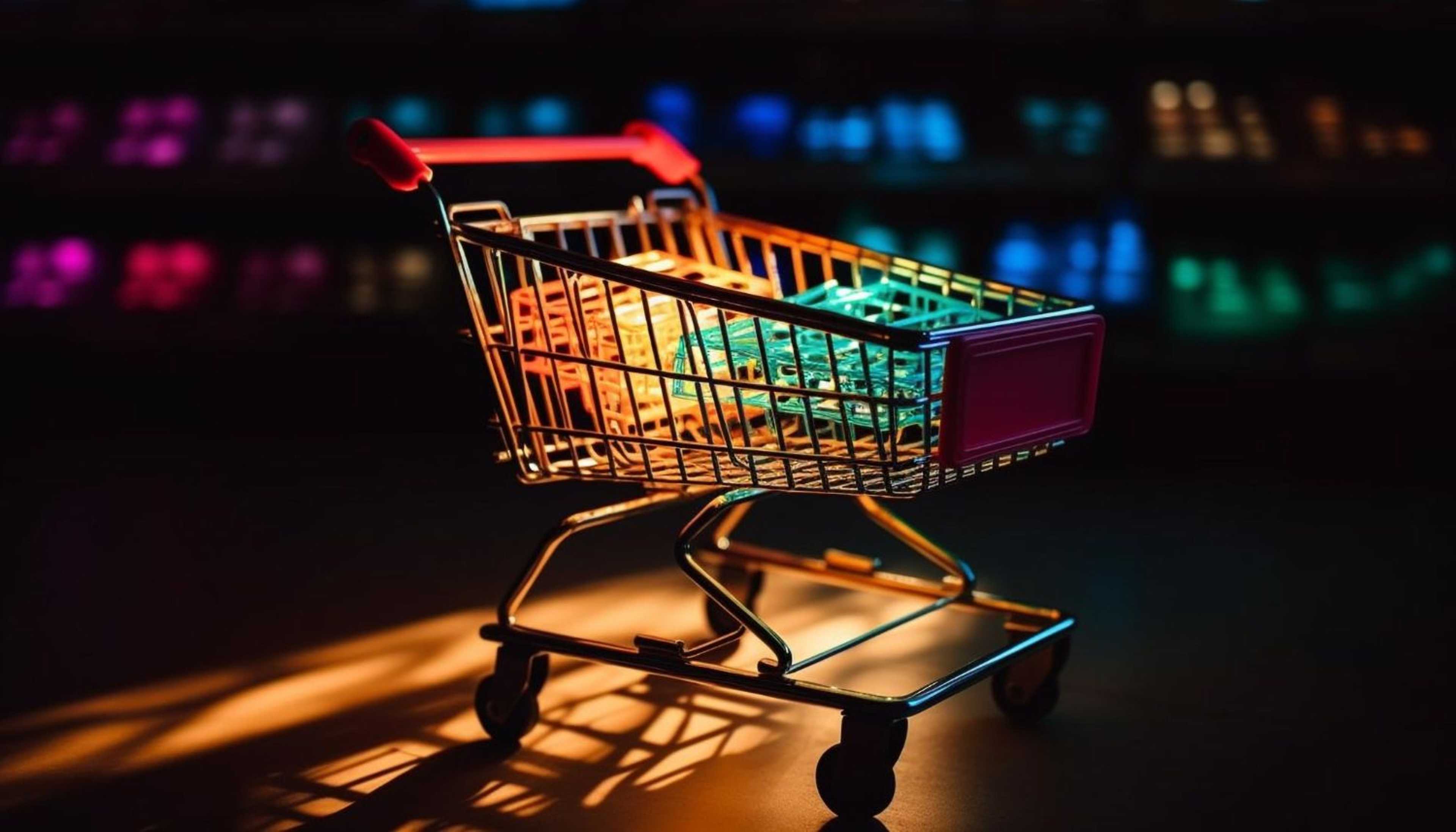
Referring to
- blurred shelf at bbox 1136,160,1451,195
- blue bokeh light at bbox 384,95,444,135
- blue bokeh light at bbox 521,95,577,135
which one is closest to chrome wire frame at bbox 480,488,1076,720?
blurred shelf at bbox 1136,160,1451,195

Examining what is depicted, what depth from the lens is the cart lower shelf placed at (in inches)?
78.7

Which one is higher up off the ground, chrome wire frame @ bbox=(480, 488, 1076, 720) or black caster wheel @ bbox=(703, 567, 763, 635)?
chrome wire frame @ bbox=(480, 488, 1076, 720)


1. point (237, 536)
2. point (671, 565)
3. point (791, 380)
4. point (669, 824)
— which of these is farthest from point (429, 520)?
point (669, 824)

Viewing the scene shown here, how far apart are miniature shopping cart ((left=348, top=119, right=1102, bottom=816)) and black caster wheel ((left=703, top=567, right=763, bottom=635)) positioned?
0.22ft

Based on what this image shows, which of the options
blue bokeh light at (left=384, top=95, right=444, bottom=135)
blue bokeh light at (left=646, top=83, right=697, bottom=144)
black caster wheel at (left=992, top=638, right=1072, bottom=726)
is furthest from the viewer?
blue bokeh light at (left=384, top=95, right=444, bottom=135)

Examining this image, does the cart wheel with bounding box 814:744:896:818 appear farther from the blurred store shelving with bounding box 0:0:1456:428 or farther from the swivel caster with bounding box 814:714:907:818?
the blurred store shelving with bounding box 0:0:1456:428

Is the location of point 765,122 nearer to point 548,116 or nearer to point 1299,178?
point 548,116

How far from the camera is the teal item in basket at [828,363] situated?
2.02 m

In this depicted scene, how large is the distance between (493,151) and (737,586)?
101 cm

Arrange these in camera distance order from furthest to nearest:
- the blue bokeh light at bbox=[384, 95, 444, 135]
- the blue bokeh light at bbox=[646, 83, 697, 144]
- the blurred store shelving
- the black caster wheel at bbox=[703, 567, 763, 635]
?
the blue bokeh light at bbox=[384, 95, 444, 135], the blue bokeh light at bbox=[646, 83, 697, 144], the blurred store shelving, the black caster wheel at bbox=[703, 567, 763, 635]

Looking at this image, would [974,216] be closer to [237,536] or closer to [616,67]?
[616,67]

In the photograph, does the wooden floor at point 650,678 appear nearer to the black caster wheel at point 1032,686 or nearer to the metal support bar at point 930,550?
the black caster wheel at point 1032,686

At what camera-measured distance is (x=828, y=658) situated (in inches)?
93.0

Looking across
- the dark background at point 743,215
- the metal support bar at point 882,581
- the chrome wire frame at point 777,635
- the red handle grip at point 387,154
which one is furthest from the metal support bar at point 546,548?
the dark background at point 743,215
